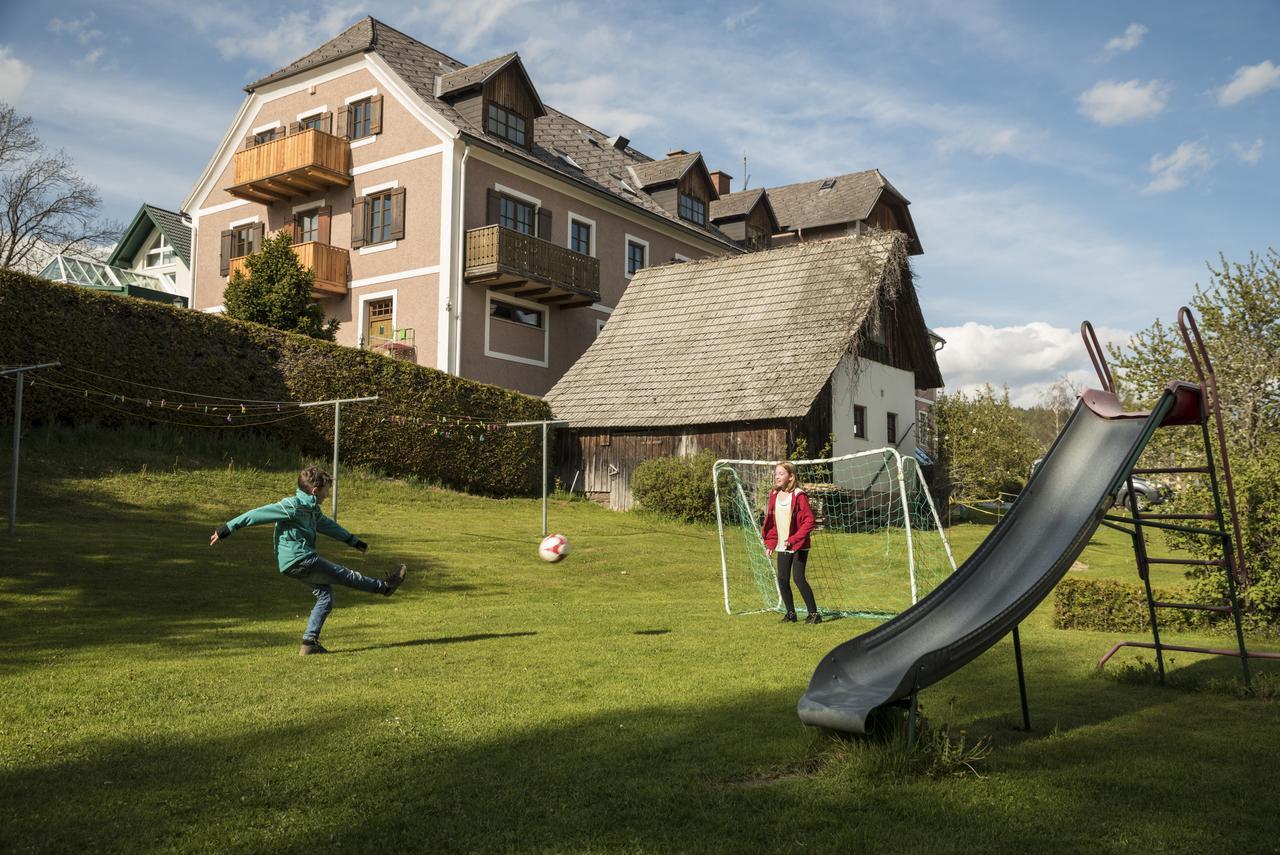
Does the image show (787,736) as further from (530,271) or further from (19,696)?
(530,271)

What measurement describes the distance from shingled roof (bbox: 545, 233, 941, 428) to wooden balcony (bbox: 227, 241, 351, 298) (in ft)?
25.2

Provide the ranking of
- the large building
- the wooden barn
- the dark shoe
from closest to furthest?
the dark shoe < the wooden barn < the large building

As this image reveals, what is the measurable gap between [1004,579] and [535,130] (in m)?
31.5

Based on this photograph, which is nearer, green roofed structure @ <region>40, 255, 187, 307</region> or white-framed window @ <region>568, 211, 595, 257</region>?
white-framed window @ <region>568, 211, 595, 257</region>

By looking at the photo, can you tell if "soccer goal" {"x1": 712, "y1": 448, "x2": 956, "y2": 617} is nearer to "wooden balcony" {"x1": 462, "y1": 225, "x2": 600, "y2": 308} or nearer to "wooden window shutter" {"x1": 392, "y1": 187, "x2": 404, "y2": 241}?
"wooden balcony" {"x1": 462, "y1": 225, "x2": 600, "y2": 308}

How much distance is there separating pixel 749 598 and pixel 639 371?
1503cm

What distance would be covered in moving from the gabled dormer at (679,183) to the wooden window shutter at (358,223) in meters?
11.9

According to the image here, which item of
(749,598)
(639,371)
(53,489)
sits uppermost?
(639,371)

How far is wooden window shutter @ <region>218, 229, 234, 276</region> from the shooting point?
34.0 metres

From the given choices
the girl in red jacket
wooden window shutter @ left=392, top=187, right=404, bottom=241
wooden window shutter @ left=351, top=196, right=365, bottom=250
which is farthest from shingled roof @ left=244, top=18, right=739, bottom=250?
the girl in red jacket

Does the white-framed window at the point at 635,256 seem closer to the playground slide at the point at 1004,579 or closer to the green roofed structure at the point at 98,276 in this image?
the green roofed structure at the point at 98,276

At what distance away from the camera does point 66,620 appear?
9.97 m

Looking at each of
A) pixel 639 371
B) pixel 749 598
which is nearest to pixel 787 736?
pixel 749 598

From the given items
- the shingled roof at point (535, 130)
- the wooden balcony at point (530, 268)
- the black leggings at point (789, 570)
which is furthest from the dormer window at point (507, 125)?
the black leggings at point (789, 570)
